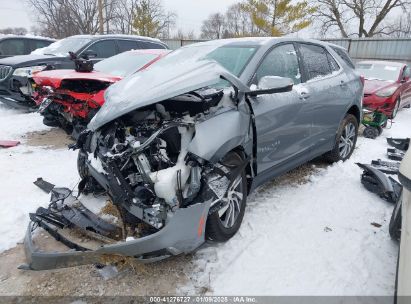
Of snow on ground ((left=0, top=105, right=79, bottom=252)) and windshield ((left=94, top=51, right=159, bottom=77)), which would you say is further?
windshield ((left=94, top=51, right=159, bottom=77))

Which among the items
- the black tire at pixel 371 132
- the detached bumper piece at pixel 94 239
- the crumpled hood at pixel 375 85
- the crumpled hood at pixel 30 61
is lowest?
the black tire at pixel 371 132

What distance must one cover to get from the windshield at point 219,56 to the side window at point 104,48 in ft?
15.9

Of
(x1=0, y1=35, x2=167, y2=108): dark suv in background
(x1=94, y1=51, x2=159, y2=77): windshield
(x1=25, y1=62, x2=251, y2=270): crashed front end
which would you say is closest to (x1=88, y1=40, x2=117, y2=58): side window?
(x1=0, y1=35, x2=167, y2=108): dark suv in background

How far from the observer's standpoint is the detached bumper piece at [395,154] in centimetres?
552

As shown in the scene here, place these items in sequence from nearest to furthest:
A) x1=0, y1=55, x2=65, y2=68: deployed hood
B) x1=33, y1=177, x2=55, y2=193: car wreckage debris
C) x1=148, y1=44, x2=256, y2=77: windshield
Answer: x1=148, y1=44, x2=256, y2=77: windshield → x1=33, y1=177, x2=55, y2=193: car wreckage debris → x1=0, y1=55, x2=65, y2=68: deployed hood

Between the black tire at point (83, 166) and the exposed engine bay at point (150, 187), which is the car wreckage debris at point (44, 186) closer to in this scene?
the black tire at point (83, 166)

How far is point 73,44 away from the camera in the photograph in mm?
8344

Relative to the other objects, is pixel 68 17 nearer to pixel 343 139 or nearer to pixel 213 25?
pixel 343 139

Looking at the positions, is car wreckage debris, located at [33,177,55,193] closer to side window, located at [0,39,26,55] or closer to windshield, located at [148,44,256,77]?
windshield, located at [148,44,256,77]

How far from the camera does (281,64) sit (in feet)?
12.1

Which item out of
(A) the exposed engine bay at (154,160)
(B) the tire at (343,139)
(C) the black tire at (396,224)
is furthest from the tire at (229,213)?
(B) the tire at (343,139)

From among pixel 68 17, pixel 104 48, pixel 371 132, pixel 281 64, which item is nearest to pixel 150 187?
pixel 281 64

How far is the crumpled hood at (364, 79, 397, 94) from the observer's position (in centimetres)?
835

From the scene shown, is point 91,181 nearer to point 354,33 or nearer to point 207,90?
point 207,90
